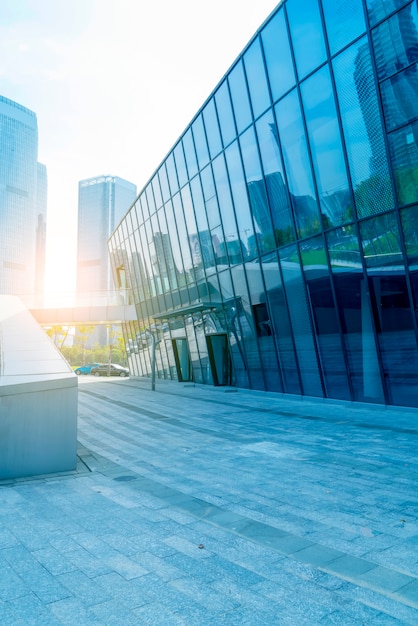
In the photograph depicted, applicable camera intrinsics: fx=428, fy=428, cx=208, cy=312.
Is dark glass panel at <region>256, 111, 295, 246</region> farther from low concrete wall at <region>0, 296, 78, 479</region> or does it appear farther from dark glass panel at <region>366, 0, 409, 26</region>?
low concrete wall at <region>0, 296, 78, 479</region>

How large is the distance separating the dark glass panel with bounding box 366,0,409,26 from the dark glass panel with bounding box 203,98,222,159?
28.3 ft

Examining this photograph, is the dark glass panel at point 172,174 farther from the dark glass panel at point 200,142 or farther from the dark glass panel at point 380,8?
the dark glass panel at point 380,8

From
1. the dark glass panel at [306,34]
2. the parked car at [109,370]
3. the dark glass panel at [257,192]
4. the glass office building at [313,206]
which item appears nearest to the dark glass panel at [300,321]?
the glass office building at [313,206]

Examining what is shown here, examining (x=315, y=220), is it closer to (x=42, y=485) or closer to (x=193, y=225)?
(x=193, y=225)

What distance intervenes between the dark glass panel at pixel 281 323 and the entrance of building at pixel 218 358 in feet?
18.7

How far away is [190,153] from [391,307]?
14.7 metres

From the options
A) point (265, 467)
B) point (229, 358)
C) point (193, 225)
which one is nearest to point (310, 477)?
point (265, 467)

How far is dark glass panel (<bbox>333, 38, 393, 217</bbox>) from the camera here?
→ 12242 millimetres

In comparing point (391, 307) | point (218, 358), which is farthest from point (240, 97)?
point (218, 358)

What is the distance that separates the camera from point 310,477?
705cm

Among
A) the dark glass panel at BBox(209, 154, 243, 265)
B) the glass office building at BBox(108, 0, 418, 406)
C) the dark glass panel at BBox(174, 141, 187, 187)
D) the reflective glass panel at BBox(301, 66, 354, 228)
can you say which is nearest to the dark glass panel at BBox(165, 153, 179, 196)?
the dark glass panel at BBox(174, 141, 187, 187)

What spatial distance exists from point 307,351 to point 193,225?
10.6 meters

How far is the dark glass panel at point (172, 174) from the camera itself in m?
24.9

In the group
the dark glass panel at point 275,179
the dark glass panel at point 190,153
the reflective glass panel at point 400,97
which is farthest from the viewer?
the dark glass panel at point 190,153
